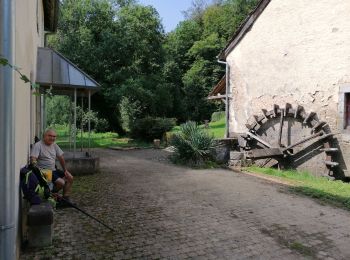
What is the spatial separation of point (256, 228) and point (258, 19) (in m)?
9.79

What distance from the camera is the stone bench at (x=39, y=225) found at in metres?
4.38

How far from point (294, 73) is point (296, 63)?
33cm

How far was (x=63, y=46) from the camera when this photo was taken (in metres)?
24.0

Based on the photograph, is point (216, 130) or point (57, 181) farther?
point (216, 130)

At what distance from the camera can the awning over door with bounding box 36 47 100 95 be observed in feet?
29.5

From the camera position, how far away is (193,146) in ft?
38.9

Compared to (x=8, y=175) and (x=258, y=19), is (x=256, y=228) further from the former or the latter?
(x=258, y=19)

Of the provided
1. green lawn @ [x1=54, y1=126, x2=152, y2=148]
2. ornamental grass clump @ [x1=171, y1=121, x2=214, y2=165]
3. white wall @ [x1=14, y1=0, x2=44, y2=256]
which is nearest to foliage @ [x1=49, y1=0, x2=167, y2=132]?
green lawn @ [x1=54, y1=126, x2=152, y2=148]

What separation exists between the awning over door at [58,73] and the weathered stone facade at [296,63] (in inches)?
257

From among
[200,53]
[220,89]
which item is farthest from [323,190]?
[200,53]

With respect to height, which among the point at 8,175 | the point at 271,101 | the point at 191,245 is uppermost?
the point at 271,101

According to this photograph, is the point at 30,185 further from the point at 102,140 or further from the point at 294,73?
the point at 102,140

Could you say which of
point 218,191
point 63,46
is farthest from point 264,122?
point 63,46

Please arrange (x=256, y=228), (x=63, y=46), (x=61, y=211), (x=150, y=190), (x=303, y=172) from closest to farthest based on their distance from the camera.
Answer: (x=256, y=228) → (x=61, y=211) → (x=150, y=190) → (x=303, y=172) → (x=63, y=46)
